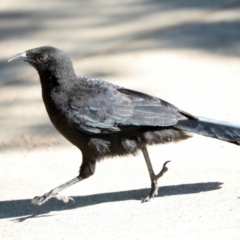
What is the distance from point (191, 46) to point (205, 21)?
75 centimetres

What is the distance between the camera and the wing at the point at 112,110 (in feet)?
19.8

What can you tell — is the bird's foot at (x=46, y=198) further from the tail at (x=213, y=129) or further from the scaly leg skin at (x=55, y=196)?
the tail at (x=213, y=129)

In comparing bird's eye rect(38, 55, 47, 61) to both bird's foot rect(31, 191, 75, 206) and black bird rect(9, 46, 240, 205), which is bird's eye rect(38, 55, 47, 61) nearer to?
black bird rect(9, 46, 240, 205)

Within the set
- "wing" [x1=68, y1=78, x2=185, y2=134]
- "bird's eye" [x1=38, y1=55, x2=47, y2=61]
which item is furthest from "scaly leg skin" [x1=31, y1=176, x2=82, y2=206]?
"bird's eye" [x1=38, y1=55, x2=47, y2=61]

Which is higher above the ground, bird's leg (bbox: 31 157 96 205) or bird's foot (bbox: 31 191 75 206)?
bird's leg (bbox: 31 157 96 205)

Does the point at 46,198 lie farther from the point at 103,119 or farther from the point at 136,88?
the point at 136,88

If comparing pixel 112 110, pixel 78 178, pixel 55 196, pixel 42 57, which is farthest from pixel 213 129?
pixel 42 57

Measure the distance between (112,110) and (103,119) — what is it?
4.5 inches

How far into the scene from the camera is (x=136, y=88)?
27.5 ft

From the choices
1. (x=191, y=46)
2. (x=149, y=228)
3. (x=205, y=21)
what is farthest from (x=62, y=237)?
(x=205, y=21)

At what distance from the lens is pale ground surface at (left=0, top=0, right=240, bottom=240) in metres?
5.66

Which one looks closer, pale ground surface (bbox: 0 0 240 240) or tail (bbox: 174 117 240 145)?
pale ground surface (bbox: 0 0 240 240)

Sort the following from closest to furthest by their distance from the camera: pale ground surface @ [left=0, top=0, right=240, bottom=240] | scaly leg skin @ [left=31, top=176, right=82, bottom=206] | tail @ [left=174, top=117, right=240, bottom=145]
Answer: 1. pale ground surface @ [left=0, top=0, right=240, bottom=240]
2. scaly leg skin @ [left=31, top=176, right=82, bottom=206]
3. tail @ [left=174, top=117, right=240, bottom=145]

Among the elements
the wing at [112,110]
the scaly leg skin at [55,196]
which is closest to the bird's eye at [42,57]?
the wing at [112,110]
